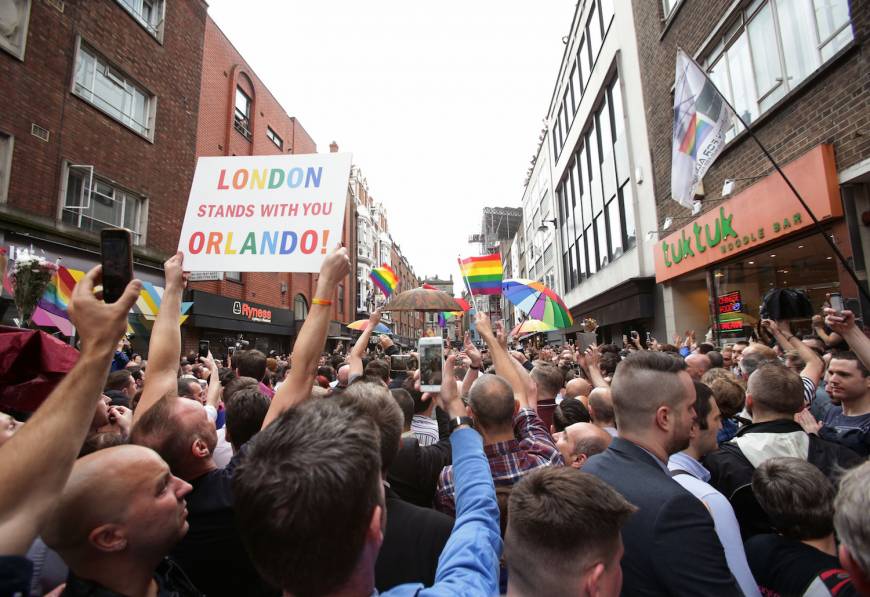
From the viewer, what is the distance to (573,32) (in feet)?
76.3

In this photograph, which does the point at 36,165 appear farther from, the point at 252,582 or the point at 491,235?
the point at 491,235

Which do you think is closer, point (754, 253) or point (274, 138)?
point (754, 253)

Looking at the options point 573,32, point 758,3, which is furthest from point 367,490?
point 573,32

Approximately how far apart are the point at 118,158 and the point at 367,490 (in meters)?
15.6

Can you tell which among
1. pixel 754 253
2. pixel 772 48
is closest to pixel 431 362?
pixel 754 253

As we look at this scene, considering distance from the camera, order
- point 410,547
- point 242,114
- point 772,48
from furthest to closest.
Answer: point 242,114 < point 772,48 < point 410,547

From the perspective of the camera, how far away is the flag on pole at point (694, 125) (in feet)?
22.5

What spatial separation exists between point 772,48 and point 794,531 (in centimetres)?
946

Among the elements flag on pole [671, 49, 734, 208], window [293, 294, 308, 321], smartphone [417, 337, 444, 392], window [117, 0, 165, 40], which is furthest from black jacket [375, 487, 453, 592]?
window [293, 294, 308, 321]

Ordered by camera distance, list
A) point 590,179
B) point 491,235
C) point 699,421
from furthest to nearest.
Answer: point 491,235 < point 590,179 < point 699,421

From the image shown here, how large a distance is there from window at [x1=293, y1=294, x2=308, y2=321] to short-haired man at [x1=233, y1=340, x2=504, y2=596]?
2622cm

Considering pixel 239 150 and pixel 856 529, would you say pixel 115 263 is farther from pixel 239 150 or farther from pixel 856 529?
pixel 239 150

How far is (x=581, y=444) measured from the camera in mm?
3074

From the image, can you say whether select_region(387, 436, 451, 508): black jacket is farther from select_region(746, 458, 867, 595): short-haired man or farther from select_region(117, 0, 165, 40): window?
select_region(117, 0, 165, 40): window
